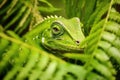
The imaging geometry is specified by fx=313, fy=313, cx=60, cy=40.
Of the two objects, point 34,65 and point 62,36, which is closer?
point 34,65

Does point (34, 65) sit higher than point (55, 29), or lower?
higher

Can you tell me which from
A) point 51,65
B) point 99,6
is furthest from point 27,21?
point 51,65

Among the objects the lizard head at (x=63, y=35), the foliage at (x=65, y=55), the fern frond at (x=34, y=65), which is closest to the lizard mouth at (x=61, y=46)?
the lizard head at (x=63, y=35)

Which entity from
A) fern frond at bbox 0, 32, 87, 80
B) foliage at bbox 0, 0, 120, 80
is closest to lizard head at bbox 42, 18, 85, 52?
foliage at bbox 0, 0, 120, 80

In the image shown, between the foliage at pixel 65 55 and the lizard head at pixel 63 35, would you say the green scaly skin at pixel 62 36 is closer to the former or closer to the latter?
the lizard head at pixel 63 35

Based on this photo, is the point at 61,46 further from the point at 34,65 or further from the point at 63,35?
the point at 34,65

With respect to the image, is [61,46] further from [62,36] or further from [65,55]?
[65,55]

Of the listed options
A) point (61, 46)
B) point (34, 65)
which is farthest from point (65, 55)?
point (61, 46)

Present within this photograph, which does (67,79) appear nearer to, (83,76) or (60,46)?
(83,76)

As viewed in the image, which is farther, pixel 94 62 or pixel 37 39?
pixel 37 39
